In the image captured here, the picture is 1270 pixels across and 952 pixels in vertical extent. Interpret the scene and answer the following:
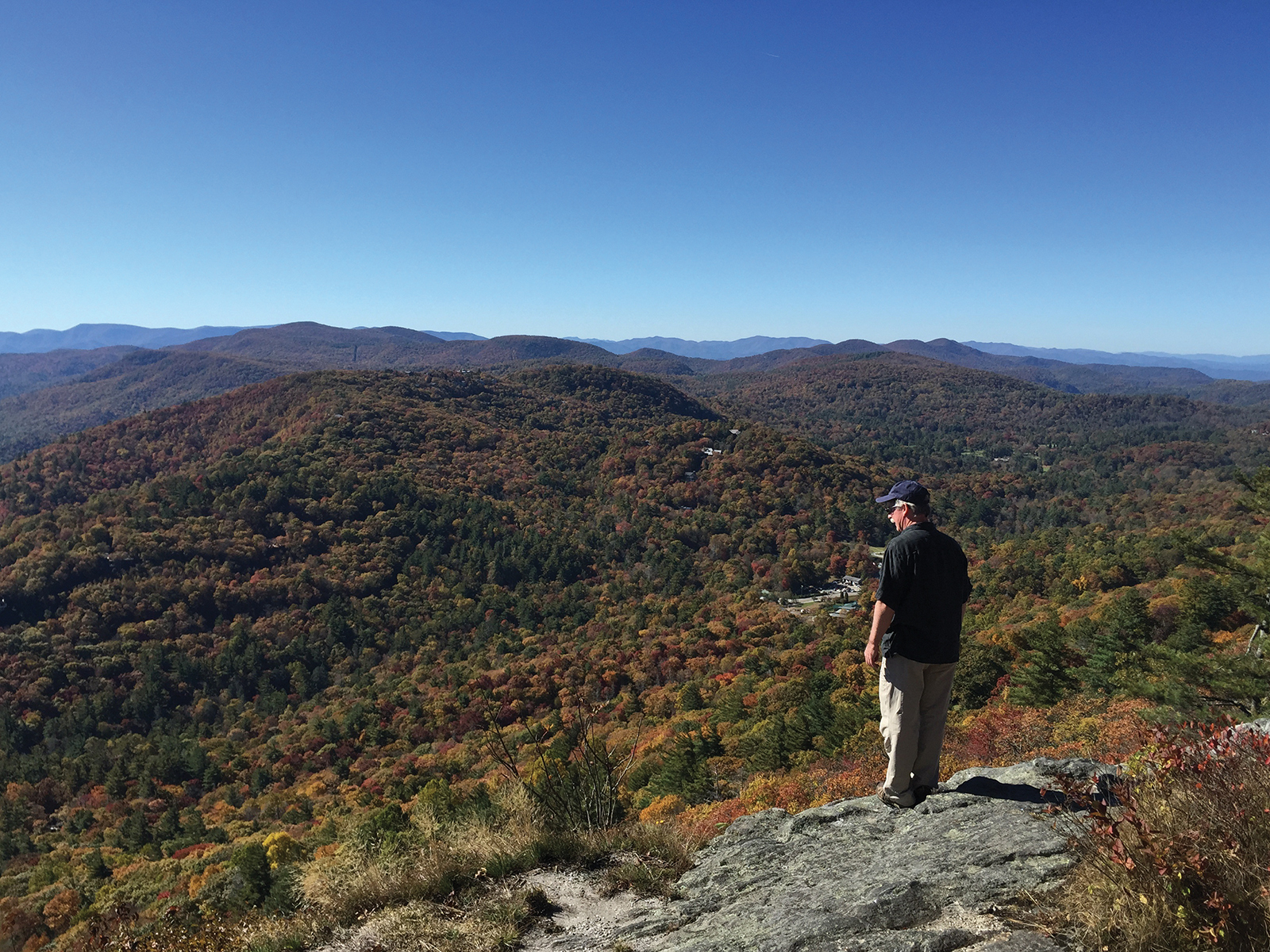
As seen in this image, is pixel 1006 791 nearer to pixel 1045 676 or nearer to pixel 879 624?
pixel 879 624

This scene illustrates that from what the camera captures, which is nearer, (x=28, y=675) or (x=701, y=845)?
(x=701, y=845)

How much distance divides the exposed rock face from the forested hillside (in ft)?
4.33

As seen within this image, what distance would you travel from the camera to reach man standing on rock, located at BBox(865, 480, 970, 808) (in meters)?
3.84

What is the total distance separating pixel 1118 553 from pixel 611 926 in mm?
56427

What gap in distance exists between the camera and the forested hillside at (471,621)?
18750mm

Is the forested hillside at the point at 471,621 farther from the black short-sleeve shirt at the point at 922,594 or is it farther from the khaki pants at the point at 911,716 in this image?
the black short-sleeve shirt at the point at 922,594

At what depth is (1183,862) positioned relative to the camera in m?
2.34

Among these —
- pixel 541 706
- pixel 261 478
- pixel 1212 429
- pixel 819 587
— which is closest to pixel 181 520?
pixel 261 478

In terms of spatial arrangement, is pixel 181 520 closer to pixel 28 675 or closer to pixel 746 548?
pixel 28 675

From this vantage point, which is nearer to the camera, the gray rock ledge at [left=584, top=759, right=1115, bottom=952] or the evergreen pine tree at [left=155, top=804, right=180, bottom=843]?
the gray rock ledge at [left=584, top=759, right=1115, bottom=952]

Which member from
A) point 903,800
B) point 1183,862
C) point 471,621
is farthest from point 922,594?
point 471,621

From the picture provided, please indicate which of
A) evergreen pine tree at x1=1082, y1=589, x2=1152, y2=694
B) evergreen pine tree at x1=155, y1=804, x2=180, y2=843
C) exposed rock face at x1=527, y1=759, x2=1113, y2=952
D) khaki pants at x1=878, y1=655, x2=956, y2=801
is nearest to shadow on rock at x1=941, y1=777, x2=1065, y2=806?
exposed rock face at x1=527, y1=759, x2=1113, y2=952

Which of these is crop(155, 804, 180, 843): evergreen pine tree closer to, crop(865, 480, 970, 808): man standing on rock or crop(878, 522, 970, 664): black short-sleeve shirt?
crop(865, 480, 970, 808): man standing on rock

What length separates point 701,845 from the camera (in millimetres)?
4660
